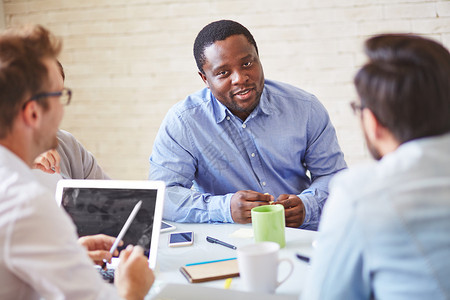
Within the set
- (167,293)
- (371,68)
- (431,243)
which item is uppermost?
(371,68)

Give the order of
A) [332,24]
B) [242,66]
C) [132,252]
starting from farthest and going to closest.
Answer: [332,24] → [242,66] → [132,252]

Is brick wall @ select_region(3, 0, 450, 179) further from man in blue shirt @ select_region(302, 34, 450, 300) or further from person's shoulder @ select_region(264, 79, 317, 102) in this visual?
man in blue shirt @ select_region(302, 34, 450, 300)

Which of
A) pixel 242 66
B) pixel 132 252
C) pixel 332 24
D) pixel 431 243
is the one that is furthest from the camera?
pixel 332 24

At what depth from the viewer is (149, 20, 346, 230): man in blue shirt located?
6.13ft

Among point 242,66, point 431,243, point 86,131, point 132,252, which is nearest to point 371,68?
point 431,243

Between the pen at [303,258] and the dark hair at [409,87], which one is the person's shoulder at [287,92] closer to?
the pen at [303,258]

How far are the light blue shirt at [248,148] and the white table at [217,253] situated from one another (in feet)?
1.08

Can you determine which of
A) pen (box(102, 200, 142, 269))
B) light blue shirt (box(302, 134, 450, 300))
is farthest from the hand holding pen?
light blue shirt (box(302, 134, 450, 300))

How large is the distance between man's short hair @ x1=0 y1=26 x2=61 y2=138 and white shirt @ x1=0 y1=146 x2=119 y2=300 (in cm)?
10

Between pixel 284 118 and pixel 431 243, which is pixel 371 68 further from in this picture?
pixel 284 118

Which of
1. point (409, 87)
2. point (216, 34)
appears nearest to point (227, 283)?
point (409, 87)

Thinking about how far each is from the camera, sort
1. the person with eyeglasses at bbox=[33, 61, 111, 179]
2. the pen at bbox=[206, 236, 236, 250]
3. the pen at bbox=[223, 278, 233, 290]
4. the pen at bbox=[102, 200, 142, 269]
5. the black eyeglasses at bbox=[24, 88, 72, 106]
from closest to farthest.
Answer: the black eyeglasses at bbox=[24, 88, 72, 106]
the pen at bbox=[223, 278, 233, 290]
the pen at bbox=[102, 200, 142, 269]
the pen at bbox=[206, 236, 236, 250]
the person with eyeglasses at bbox=[33, 61, 111, 179]

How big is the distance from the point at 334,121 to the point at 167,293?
6.86ft

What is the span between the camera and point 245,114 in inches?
76.9
